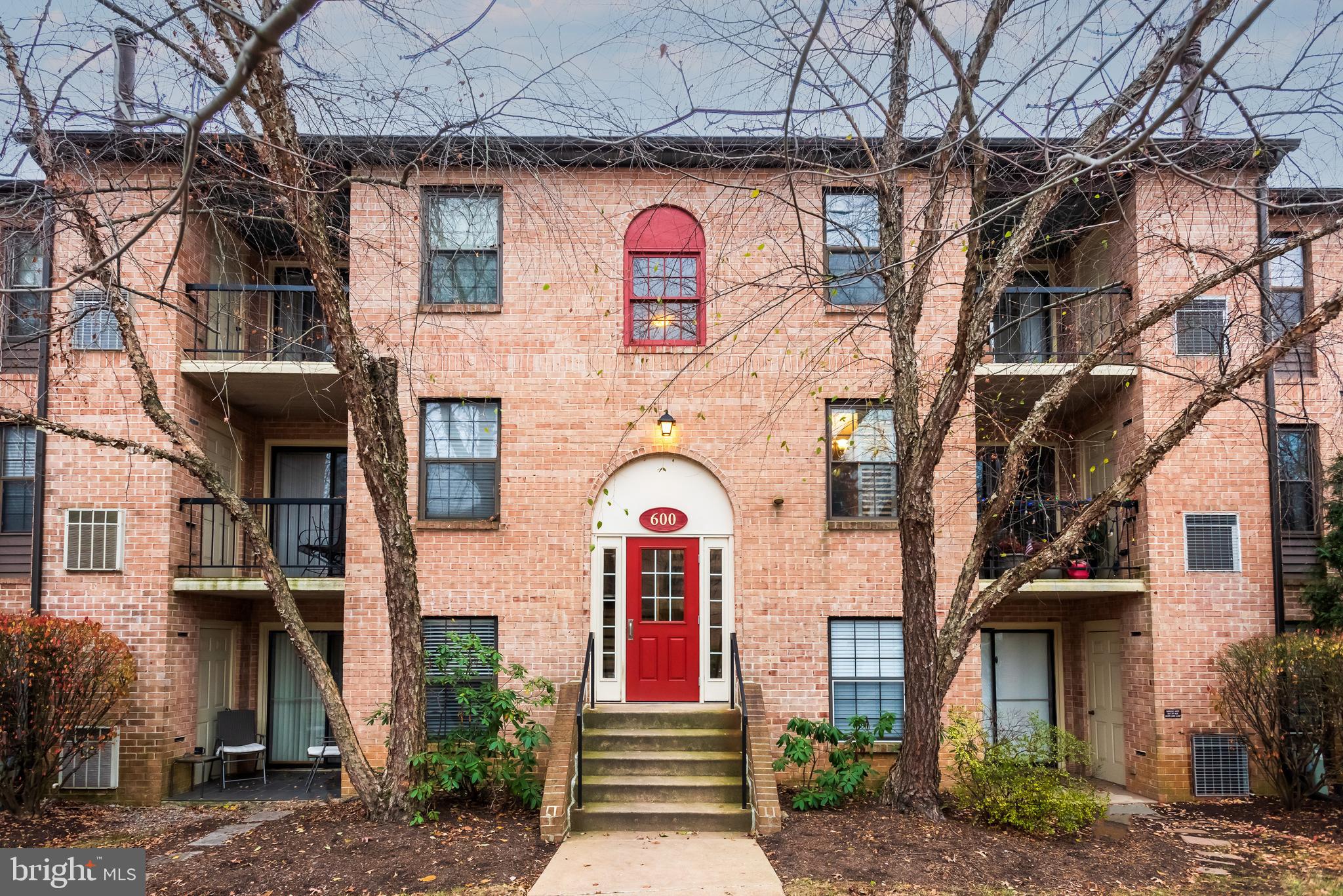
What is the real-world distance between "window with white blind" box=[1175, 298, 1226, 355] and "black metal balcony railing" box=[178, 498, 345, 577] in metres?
10.8

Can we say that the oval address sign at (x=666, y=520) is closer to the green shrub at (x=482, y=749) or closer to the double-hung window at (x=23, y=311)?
the green shrub at (x=482, y=749)

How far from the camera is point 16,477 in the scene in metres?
12.2

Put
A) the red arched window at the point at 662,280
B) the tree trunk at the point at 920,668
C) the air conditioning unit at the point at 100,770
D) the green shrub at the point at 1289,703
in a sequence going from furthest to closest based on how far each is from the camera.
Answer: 1. the red arched window at the point at 662,280
2. the air conditioning unit at the point at 100,770
3. the green shrub at the point at 1289,703
4. the tree trunk at the point at 920,668

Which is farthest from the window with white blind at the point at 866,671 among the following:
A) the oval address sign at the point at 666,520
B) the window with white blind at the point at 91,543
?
the window with white blind at the point at 91,543

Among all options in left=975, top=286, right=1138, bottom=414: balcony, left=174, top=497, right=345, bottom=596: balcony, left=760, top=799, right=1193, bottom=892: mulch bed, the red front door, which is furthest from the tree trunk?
left=174, top=497, right=345, bottom=596: balcony

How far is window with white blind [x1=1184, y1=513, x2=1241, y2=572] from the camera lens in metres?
11.9

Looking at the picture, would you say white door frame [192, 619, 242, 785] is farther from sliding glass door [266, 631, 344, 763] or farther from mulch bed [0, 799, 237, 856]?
mulch bed [0, 799, 237, 856]

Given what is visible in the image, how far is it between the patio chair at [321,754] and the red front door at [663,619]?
12.2 feet

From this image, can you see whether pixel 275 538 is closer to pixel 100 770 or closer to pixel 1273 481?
pixel 100 770

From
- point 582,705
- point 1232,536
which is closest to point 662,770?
point 582,705

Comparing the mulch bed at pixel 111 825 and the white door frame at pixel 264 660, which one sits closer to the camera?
the mulch bed at pixel 111 825

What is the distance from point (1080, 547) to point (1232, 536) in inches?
77.6

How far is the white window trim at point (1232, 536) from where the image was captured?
11.8 m

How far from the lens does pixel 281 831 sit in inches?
353
